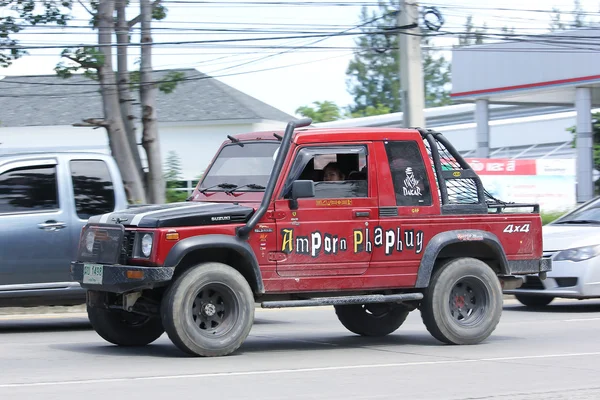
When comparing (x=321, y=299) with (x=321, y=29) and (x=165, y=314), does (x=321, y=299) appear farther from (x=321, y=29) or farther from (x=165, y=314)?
(x=321, y=29)

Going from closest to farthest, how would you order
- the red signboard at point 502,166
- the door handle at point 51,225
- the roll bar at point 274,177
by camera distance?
1. the roll bar at point 274,177
2. the door handle at point 51,225
3. the red signboard at point 502,166

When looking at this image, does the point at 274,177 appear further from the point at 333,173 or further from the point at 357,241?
the point at 357,241

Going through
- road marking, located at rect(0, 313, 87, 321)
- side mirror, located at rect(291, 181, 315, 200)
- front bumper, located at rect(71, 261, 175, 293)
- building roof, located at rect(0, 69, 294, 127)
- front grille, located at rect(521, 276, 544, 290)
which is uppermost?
building roof, located at rect(0, 69, 294, 127)

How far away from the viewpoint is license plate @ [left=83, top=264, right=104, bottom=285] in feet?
28.7

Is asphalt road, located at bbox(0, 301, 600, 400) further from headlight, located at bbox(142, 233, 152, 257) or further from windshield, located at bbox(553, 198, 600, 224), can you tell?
windshield, located at bbox(553, 198, 600, 224)

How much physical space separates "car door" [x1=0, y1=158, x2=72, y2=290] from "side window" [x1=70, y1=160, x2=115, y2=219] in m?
0.17

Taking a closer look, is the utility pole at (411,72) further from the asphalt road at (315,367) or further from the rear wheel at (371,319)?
the rear wheel at (371,319)

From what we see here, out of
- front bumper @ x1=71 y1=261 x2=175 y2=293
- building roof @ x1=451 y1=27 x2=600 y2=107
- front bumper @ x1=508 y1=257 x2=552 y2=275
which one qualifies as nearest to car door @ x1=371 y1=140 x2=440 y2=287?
front bumper @ x1=508 y1=257 x2=552 y2=275

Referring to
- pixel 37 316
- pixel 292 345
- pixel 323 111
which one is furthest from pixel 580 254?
pixel 323 111

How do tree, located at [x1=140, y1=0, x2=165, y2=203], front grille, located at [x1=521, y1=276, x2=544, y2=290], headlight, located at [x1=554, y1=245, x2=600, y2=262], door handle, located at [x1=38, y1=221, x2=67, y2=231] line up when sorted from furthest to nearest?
tree, located at [x1=140, y1=0, x2=165, y2=203], front grille, located at [x1=521, y1=276, x2=544, y2=290], headlight, located at [x1=554, y1=245, x2=600, y2=262], door handle, located at [x1=38, y1=221, x2=67, y2=231]

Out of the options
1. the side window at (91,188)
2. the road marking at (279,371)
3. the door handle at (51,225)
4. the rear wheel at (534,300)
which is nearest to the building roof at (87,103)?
the rear wheel at (534,300)

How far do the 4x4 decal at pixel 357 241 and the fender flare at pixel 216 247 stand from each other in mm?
330

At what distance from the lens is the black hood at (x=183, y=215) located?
8.51m

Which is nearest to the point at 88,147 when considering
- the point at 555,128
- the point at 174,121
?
the point at 174,121
